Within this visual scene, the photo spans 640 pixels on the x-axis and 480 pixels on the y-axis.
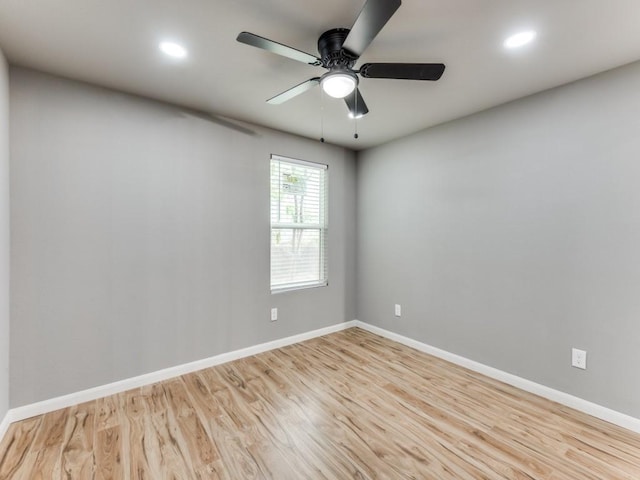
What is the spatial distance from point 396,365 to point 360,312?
1183 millimetres

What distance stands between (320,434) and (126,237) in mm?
2087

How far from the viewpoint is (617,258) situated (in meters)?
2.04

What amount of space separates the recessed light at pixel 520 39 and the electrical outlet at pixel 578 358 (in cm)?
215

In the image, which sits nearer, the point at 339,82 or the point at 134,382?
the point at 339,82

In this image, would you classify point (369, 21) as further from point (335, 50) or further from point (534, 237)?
point (534, 237)

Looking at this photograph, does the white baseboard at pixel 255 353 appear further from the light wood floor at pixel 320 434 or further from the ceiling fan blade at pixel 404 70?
the ceiling fan blade at pixel 404 70

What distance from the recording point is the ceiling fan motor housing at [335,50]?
1646 mm

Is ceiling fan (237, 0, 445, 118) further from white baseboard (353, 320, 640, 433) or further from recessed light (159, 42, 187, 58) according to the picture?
white baseboard (353, 320, 640, 433)

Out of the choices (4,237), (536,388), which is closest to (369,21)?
(4,237)

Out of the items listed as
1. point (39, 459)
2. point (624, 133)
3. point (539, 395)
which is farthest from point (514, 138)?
point (39, 459)

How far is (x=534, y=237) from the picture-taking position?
242 centimetres

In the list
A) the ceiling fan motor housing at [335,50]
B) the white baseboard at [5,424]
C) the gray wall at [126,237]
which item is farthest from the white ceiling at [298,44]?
the white baseboard at [5,424]

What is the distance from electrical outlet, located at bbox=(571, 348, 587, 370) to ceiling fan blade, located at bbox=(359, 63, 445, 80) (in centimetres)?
221

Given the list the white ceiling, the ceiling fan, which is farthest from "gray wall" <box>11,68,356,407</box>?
the ceiling fan
